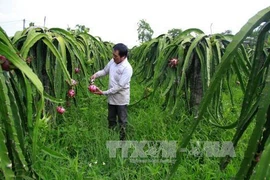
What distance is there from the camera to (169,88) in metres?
2.62

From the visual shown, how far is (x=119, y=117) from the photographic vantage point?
2643 mm

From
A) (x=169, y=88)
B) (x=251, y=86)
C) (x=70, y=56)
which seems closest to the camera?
(x=251, y=86)

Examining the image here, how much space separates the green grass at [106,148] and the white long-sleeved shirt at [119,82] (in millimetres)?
268

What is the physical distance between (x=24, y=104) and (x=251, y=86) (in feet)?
2.30

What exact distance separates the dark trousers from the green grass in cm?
6

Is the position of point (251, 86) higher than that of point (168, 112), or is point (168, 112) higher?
point (251, 86)

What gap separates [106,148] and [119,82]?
541 mm

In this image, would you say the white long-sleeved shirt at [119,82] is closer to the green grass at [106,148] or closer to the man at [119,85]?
the man at [119,85]

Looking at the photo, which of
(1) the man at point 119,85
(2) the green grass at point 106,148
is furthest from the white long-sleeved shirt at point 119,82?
(2) the green grass at point 106,148

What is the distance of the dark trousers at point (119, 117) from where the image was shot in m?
2.62

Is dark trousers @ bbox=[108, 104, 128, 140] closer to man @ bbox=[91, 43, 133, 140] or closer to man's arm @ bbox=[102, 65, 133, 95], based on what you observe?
man @ bbox=[91, 43, 133, 140]

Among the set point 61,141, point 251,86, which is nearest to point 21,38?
point 61,141

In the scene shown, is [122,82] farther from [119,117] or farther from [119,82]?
[119,117]

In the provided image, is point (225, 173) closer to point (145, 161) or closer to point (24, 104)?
point (145, 161)
